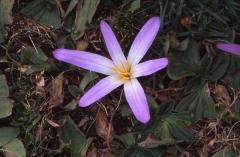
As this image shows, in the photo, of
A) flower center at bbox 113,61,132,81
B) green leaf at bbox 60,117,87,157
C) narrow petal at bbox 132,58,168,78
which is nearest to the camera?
narrow petal at bbox 132,58,168,78

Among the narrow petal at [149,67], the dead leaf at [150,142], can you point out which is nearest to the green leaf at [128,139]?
the dead leaf at [150,142]

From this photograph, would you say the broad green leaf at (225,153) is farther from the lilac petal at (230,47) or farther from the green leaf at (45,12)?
the green leaf at (45,12)

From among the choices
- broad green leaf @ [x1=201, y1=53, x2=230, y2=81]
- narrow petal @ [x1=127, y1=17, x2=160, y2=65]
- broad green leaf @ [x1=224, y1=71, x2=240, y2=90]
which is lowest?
broad green leaf @ [x1=224, y1=71, x2=240, y2=90]

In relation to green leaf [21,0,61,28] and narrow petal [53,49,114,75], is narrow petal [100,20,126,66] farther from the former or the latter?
green leaf [21,0,61,28]

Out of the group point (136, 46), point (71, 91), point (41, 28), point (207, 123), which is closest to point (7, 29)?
point (41, 28)

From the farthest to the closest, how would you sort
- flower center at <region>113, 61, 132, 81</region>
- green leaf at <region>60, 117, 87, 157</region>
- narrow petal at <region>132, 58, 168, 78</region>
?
green leaf at <region>60, 117, 87, 157</region> < flower center at <region>113, 61, 132, 81</region> < narrow petal at <region>132, 58, 168, 78</region>

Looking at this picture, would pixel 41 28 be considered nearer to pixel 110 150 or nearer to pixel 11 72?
pixel 11 72

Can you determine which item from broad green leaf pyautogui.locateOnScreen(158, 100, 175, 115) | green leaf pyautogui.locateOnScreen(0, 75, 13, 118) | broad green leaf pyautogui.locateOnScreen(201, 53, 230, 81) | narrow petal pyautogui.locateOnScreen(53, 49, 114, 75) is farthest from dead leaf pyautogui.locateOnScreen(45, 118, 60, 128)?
broad green leaf pyautogui.locateOnScreen(201, 53, 230, 81)
